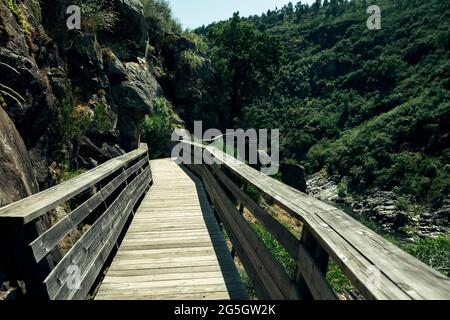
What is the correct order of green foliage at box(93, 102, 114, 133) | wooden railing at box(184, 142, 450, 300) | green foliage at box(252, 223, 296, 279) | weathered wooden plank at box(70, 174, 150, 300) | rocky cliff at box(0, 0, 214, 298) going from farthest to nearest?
green foliage at box(93, 102, 114, 133)
green foliage at box(252, 223, 296, 279)
rocky cliff at box(0, 0, 214, 298)
weathered wooden plank at box(70, 174, 150, 300)
wooden railing at box(184, 142, 450, 300)

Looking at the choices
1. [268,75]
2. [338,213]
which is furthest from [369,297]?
[268,75]

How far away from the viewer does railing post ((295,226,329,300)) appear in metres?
2.43

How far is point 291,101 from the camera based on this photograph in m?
99.7

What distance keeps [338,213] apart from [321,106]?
98.9 meters

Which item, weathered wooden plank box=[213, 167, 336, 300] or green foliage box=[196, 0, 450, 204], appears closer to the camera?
weathered wooden plank box=[213, 167, 336, 300]

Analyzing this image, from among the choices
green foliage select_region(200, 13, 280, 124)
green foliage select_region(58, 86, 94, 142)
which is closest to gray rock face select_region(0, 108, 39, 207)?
green foliage select_region(58, 86, 94, 142)

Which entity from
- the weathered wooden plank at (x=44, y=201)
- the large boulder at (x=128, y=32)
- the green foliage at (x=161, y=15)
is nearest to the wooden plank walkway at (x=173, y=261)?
the weathered wooden plank at (x=44, y=201)

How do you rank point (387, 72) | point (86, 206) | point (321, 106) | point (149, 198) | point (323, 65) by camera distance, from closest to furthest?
point (86, 206), point (149, 198), point (387, 72), point (321, 106), point (323, 65)

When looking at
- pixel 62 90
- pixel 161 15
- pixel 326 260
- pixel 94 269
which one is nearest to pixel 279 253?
pixel 94 269

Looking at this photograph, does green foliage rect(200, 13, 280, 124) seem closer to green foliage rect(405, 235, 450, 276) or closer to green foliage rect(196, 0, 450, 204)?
green foliage rect(196, 0, 450, 204)

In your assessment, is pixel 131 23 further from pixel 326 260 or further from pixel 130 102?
pixel 326 260

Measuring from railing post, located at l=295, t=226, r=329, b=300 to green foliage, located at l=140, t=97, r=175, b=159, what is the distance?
1975 cm

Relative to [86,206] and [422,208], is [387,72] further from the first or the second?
[86,206]
